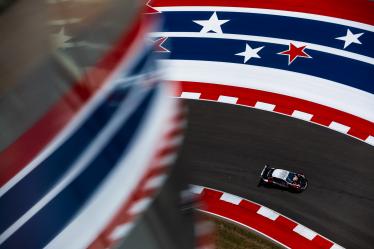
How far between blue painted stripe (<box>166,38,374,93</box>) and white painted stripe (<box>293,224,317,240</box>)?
16.0ft

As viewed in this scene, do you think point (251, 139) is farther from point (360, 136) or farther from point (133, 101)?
point (133, 101)

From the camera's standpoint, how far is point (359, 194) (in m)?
12.3

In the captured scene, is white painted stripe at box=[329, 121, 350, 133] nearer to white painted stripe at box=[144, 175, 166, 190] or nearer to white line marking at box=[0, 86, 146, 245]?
white painted stripe at box=[144, 175, 166, 190]

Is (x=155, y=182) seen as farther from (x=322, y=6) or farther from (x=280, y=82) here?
(x=322, y=6)

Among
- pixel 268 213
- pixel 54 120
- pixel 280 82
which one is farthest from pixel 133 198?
pixel 280 82

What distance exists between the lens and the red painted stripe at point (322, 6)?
1627 cm

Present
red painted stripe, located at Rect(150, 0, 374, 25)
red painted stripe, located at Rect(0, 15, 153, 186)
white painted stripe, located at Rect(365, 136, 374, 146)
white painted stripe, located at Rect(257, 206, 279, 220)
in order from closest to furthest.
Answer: red painted stripe, located at Rect(0, 15, 153, 186) → white painted stripe, located at Rect(257, 206, 279, 220) → white painted stripe, located at Rect(365, 136, 374, 146) → red painted stripe, located at Rect(150, 0, 374, 25)

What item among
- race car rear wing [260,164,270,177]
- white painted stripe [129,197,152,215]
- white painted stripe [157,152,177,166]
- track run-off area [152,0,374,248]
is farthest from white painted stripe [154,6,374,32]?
white painted stripe [129,197,152,215]

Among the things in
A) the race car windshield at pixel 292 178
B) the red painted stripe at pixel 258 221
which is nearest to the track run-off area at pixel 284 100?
the red painted stripe at pixel 258 221

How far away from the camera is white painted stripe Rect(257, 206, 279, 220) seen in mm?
12102

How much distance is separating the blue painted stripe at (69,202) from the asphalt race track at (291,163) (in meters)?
9.11

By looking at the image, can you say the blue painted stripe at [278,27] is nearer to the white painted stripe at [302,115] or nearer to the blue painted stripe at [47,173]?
the white painted stripe at [302,115]

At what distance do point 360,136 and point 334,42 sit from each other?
3.63 m

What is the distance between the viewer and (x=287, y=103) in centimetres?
1460
